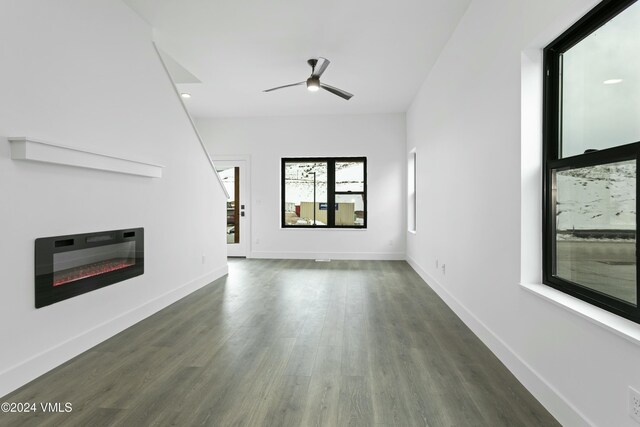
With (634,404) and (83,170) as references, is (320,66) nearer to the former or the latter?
(83,170)

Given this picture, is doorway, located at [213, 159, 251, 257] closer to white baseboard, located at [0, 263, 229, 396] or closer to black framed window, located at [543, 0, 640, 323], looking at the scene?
white baseboard, located at [0, 263, 229, 396]

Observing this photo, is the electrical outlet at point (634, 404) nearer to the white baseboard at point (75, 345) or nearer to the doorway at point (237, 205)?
the white baseboard at point (75, 345)

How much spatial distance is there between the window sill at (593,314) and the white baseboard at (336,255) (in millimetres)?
4960

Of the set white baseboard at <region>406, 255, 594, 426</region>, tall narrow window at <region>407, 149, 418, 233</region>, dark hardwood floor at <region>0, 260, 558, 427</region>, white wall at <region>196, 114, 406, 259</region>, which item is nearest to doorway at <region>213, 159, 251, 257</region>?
white wall at <region>196, 114, 406, 259</region>

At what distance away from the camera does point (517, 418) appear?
1.81m

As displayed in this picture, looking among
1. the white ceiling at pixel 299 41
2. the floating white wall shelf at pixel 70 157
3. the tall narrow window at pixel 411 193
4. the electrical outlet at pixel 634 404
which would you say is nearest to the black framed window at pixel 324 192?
the tall narrow window at pixel 411 193

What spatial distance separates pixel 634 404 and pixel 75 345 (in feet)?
10.0

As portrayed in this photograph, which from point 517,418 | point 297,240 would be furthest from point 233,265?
point 517,418

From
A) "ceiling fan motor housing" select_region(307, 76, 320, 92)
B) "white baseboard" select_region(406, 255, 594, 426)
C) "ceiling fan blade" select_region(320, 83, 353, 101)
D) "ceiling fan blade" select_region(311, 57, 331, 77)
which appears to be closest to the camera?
"white baseboard" select_region(406, 255, 594, 426)

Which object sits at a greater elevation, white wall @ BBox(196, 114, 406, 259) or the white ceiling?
the white ceiling

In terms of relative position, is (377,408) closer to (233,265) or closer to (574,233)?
(574,233)

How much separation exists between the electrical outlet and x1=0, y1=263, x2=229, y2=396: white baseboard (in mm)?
2908

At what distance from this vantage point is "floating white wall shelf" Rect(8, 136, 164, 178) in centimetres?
211

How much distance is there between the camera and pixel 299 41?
13.1 ft
